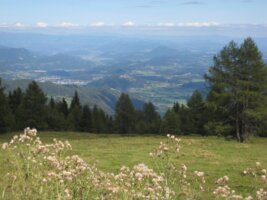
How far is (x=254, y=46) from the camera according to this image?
43.5 metres

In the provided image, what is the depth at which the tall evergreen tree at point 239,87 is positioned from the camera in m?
43.7

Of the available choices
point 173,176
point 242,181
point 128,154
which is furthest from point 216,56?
point 173,176

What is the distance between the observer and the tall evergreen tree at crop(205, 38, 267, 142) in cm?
4369

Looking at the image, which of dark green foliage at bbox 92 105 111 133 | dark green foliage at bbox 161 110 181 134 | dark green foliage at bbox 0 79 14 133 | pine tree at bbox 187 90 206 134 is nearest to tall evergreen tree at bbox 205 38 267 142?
dark green foliage at bbox 0 79 14 133

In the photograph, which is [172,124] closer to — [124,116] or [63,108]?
[124,116]

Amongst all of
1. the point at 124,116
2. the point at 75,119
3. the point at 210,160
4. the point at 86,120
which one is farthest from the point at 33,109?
the point at 210,160

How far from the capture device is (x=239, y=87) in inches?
1756

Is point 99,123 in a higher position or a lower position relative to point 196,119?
lower

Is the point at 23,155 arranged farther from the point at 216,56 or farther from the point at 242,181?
the point at 216,56

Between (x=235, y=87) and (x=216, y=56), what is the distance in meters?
3.71

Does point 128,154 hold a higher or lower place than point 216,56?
lower

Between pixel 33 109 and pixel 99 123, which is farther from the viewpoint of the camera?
pixel 99 123

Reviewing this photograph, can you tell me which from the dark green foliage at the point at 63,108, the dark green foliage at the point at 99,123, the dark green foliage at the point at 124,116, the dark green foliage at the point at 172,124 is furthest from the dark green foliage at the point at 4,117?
the dark green foliage at the point at 124,116

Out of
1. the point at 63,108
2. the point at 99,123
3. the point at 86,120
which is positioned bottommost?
the point at 99,123
